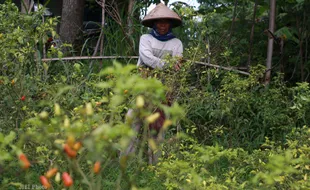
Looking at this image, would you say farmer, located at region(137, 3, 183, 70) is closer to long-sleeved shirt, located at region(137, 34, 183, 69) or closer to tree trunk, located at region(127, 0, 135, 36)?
long-sleeved shirt, located at region(137, 34, 183, 69)

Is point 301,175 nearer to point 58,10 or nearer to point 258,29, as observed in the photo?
point 258,29

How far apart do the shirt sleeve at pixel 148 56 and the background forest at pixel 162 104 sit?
30cm

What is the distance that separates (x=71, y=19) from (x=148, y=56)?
12.6 feet

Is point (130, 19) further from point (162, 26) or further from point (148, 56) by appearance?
point (148, 56)

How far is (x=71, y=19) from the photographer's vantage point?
9.61m

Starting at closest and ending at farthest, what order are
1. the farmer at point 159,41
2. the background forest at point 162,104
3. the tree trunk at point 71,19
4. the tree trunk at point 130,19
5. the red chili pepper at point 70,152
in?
the red chili pepper at point 70,152
the background forest at point 162,104
the farmer at point 159,41
the tree trunk at point 130,19
the tree trunk at point 71,19

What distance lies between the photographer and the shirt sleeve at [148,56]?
5954 millimetres

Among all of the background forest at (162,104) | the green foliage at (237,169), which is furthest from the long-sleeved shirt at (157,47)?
the green foliage at (237,169)

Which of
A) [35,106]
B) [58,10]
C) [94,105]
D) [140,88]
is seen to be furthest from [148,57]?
[58,10]

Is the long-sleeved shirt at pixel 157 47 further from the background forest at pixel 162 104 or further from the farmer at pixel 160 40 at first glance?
the background forest at pixel 162 104

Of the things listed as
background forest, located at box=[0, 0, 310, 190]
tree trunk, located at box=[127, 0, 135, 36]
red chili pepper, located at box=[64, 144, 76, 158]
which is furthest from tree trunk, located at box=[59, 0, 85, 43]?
red chili pepper, located at box=[64, 144, 76, 158]

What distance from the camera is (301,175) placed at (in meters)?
4.12

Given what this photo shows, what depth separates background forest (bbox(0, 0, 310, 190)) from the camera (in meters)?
2.57

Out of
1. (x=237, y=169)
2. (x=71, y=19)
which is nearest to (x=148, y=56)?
(x=237, y=169)
